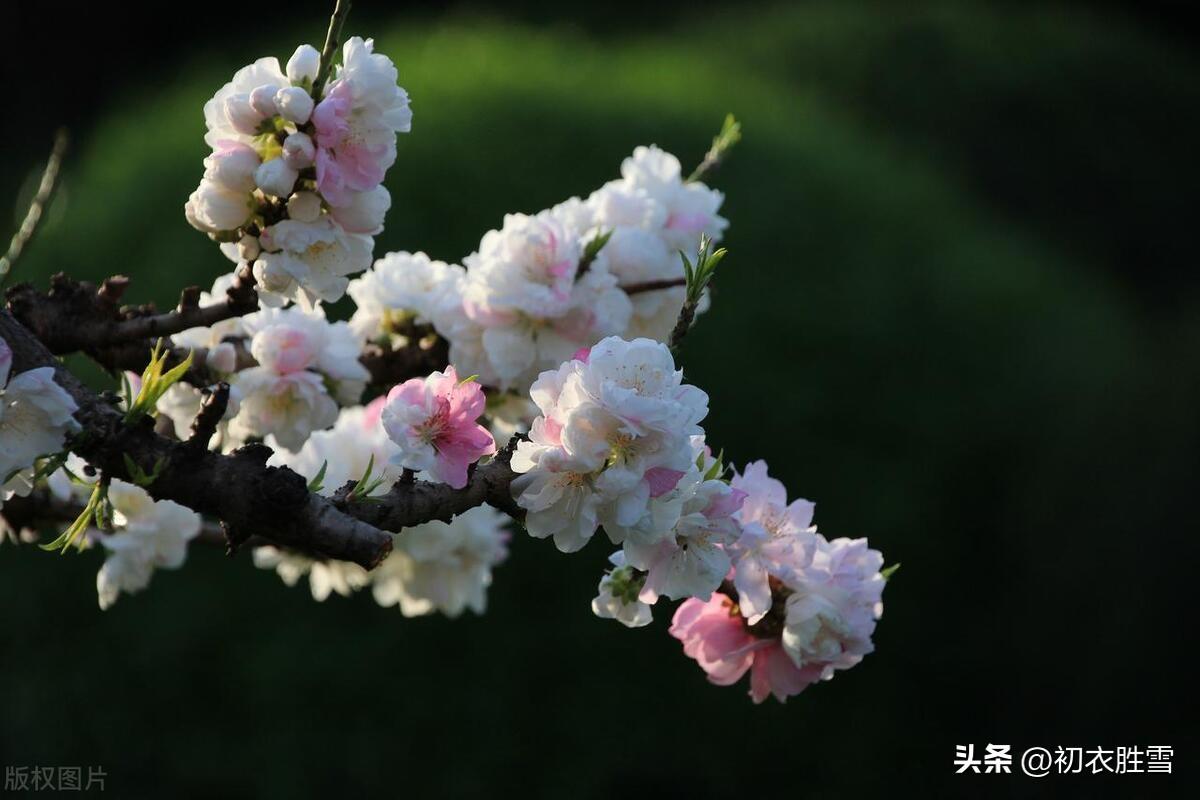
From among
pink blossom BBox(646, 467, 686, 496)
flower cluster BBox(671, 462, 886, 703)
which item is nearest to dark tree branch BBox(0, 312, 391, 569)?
pink blossom BBox(646, 467, 686, 496)

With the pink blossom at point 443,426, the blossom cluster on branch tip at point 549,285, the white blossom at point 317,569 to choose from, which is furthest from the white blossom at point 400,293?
the pink blossom at point 443,426

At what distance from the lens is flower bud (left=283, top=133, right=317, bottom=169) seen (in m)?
0.85

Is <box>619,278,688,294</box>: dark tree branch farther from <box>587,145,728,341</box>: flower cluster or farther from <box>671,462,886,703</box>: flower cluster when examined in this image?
<box>671,462,886,703</box>: flower cluster

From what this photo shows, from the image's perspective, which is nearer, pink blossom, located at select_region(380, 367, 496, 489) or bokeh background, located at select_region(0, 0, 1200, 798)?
pink blossom, located at select_region(380, 367, 496, 489)

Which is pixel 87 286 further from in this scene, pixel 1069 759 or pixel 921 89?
pixel 921 89

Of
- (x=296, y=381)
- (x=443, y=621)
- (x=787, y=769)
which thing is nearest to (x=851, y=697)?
(x=787, y=769)

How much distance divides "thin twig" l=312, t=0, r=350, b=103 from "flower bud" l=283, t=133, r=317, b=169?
0.10ft

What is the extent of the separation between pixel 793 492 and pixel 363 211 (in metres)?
2.42

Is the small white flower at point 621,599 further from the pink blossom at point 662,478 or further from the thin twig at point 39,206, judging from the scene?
the thin twig at point 39,206

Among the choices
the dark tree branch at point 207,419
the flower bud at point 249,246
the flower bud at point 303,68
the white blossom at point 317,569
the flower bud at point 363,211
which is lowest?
the dark tree branch at point 207,419

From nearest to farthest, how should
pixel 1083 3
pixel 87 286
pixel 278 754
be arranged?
pixel 87 286 → pixel 278 754 → pixel 1083 3

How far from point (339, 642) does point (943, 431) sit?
1.50 metres

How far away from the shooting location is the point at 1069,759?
3078mm

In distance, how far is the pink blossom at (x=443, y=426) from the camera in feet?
2.62
